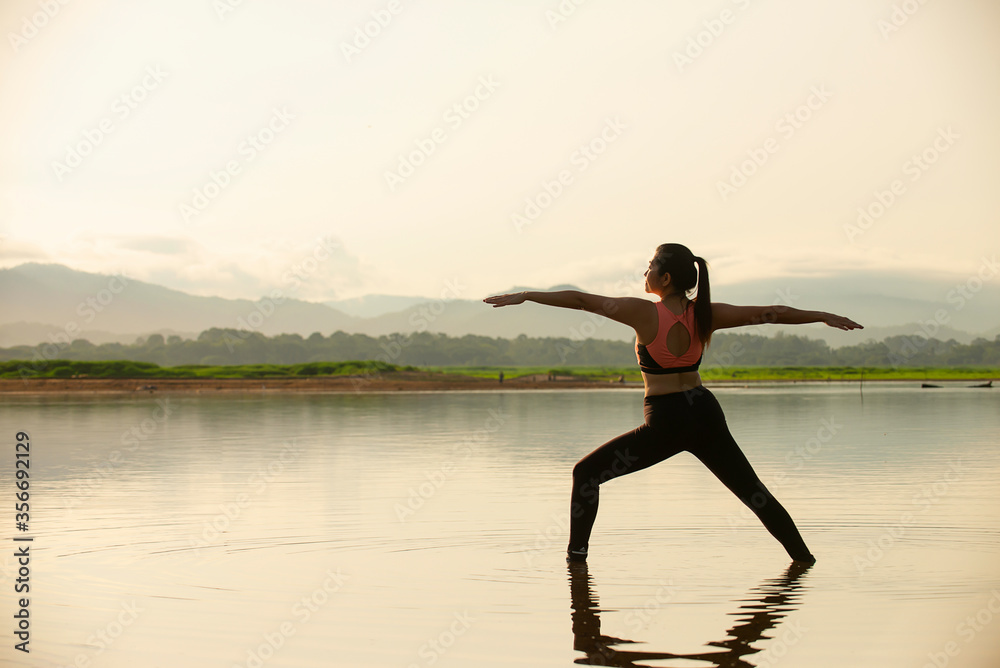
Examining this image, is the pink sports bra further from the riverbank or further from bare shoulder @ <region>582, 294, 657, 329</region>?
the riverbank

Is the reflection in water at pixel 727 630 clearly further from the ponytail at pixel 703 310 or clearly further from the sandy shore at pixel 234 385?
the sandy shore at pixel 234 385

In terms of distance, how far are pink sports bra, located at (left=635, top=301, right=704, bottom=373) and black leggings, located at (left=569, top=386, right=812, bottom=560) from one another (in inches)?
7.8

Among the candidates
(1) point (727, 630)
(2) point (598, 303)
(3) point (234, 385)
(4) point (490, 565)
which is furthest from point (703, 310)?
(3) point (234, 385)

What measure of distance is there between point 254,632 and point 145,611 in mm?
885

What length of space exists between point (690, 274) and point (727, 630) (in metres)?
Result: 2.48

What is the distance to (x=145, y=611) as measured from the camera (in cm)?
585

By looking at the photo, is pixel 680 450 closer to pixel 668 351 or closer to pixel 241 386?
pixel 668 351

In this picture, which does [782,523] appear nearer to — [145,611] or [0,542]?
[145,611]

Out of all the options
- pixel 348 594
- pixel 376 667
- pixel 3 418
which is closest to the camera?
pixel 376 667

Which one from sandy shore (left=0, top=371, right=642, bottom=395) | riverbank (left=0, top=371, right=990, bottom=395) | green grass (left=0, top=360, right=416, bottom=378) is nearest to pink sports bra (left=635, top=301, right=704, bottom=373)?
riverbank (left=0, top=371, right=990, bottom=395)

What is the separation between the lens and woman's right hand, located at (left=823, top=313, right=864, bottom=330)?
6412mm

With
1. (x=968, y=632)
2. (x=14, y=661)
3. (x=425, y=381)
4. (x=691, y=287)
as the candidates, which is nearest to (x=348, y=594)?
(x=14, y=661)

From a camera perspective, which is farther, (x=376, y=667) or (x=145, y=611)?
(x=145, y=611)

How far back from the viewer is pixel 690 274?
6727 mm
